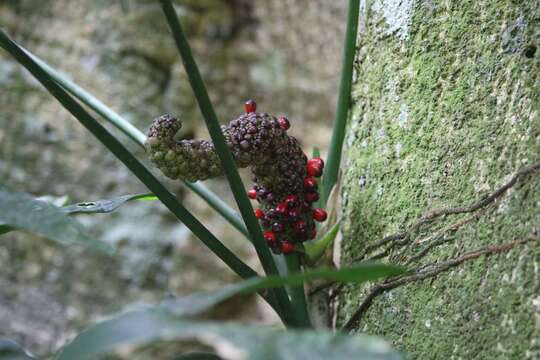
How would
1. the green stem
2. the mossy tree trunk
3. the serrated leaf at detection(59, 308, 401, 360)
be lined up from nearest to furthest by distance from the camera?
the serrated leaf at detection(59, 308, 401, 360) < the mossy tree trunk < the green stem

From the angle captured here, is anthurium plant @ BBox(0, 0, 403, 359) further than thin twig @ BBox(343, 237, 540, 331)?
No

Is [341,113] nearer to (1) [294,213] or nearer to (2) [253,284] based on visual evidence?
(1) [294,213]

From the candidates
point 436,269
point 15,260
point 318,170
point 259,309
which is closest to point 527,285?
point 436,269

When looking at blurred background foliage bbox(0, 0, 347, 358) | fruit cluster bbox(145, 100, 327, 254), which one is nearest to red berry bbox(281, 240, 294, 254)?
fruit cluster bbox(145, 100, 327, 254)

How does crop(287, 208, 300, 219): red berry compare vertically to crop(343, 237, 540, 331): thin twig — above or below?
above

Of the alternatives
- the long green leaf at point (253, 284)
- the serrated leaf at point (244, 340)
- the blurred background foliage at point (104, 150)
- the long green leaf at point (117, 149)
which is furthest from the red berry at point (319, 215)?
the blurred background foliage at point (104, 150)

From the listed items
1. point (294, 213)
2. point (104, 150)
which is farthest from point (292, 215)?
point (104, 150)

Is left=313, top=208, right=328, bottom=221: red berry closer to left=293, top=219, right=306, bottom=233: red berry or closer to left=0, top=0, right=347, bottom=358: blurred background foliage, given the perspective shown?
left=293, top=219, right=306, bottom=233: red berry
